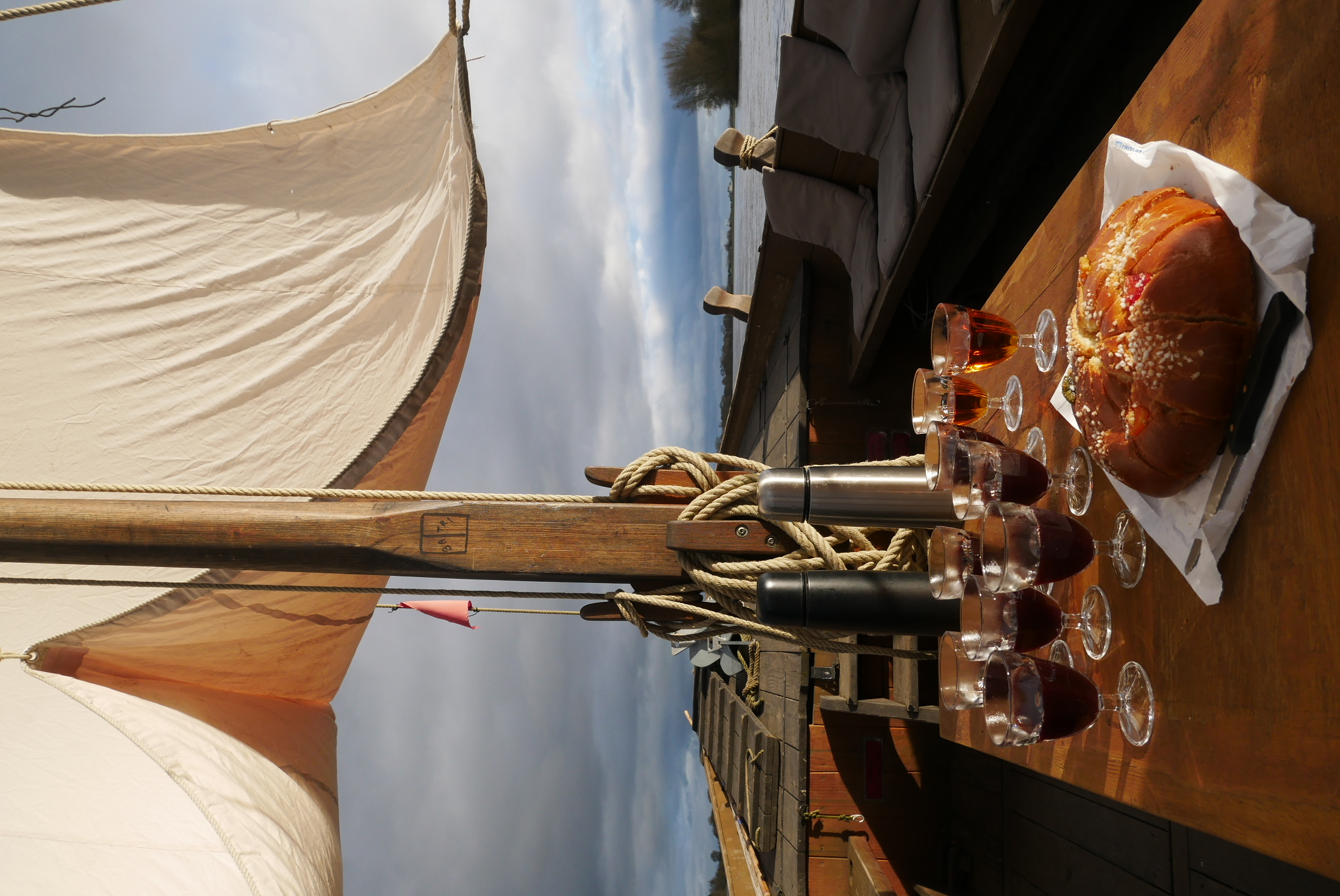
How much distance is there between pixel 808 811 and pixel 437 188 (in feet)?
10.3

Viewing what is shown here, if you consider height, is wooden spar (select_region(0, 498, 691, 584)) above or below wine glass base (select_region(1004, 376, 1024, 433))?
below

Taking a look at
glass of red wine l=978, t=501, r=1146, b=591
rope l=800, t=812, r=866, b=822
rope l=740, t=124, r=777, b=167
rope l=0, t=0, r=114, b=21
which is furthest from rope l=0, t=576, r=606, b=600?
rope l=740, t=124, r=777, b=167

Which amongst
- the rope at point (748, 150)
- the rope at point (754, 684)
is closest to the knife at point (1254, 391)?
the rope at point (748, 150)

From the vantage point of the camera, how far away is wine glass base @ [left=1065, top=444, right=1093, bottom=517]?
103 cm

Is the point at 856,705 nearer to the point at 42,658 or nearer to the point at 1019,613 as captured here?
the point at 1019,613

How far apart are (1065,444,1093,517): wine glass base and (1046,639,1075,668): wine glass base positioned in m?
0.19

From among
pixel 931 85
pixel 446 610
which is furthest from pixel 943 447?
pixel 446 610

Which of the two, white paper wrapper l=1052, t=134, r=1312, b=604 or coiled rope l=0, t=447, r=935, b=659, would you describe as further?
coiled rope l=0, t=447, r=935, b=659

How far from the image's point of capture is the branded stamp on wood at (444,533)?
1.42 m

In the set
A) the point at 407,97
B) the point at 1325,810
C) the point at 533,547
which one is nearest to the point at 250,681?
the point at 533,547

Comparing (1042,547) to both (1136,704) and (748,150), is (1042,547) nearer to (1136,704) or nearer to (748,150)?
(1136,704)

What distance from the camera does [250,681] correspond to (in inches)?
98.7

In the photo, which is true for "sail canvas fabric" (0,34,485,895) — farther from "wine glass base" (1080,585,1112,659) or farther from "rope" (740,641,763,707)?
"rope" (740,641,763,707)

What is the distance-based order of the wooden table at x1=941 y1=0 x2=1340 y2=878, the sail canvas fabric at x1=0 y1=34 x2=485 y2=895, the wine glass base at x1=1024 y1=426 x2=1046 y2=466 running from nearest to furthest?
the wooden table at x1=941 y1=0 x2=1340 y2=878
the wine glass base at x1=1024 y1=426 x2=1046 y2=466
the sail canvas fabric at x1=0 y1=34 x2=485 y2=895
